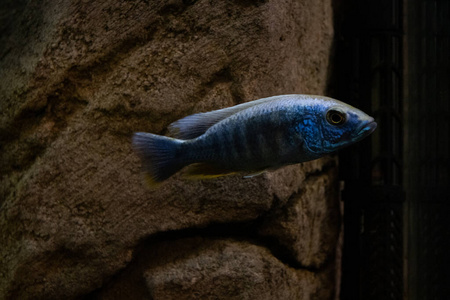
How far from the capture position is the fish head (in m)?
1.35

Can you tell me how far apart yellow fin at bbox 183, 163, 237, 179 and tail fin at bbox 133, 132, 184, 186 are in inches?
1.8

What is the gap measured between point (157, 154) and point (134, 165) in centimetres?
75

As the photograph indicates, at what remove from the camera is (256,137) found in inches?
56.1

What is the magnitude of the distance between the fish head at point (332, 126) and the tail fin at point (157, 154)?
449 millimetres

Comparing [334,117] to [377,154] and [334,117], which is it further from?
[377,154]

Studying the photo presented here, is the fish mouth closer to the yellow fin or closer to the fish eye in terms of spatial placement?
the fish eye

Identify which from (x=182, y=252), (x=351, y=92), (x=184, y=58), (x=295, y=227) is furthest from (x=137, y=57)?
(x=351, y=92)

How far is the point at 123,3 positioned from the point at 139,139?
1.07m

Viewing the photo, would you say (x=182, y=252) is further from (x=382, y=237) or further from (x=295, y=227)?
(x=382, y=237)

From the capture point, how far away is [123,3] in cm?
225

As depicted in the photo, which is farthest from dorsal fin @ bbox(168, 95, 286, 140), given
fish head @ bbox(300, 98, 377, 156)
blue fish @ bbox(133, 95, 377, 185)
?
fish head @ bbox(300, 98, 377, 156)

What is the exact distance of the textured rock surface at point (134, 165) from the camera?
221 cm

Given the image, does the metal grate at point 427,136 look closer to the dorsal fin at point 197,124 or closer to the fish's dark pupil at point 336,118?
the fish's dark pupil at point 336,118

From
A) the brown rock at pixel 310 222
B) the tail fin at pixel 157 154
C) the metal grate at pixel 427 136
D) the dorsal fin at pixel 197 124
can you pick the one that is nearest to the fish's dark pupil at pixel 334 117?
the dorsal fin at pixel 197 124
